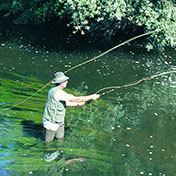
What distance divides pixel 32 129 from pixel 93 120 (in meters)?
1.53

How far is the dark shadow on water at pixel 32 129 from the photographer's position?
23.7 feet

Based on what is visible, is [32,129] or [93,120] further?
[93,120]

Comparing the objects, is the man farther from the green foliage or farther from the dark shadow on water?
the green foliage

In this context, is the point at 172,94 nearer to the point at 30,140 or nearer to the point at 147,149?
the point at 147,149

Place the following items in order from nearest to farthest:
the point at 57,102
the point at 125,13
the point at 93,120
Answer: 1. the point at 57,102
2. the point at 93,120
3. the point at 125,13

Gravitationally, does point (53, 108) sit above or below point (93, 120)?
above

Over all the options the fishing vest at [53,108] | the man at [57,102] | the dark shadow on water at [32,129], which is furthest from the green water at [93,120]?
the fishing vest at [53,108]

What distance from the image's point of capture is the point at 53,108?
251 inches

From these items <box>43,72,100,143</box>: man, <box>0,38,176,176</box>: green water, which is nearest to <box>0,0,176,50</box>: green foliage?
<box>0,38,176,176</box>: green water

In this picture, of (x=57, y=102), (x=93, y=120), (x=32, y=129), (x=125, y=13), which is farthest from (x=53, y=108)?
(x=125, y=13)

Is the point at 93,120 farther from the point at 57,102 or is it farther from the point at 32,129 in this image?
the point at 57,102

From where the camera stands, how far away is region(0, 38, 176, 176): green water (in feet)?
21.1

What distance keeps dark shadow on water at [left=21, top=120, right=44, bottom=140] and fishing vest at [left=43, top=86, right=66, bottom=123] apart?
800 mm

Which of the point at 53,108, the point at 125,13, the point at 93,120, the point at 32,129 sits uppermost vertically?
the point at 125,13
